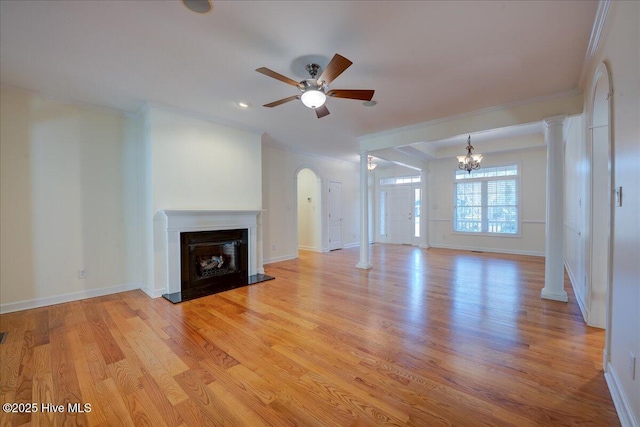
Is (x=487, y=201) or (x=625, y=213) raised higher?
(x=487, y=201)

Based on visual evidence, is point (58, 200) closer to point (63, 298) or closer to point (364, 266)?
point (63, 298)

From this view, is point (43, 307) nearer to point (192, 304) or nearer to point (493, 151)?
point (192, 304)

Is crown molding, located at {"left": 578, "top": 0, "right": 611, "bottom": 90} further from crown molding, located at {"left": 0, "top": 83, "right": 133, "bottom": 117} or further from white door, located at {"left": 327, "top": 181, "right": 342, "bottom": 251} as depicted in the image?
white door, located at {"left": 327, "top": 181, "right": 342, "bottom": 251}

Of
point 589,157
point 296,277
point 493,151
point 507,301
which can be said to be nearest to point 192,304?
point 296,277

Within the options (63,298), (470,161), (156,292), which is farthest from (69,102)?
(470,161)

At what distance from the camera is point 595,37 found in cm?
218

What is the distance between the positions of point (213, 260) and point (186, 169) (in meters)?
1.49

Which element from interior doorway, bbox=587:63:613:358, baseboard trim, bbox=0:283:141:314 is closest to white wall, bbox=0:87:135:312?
baseboard trim, bbox=0:283:141:314

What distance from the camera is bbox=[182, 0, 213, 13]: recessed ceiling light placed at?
185cm

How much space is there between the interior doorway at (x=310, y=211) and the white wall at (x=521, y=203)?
138 inches

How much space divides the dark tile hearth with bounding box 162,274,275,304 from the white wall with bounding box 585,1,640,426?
4.06m

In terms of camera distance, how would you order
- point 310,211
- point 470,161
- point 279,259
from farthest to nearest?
point 310,211 → point 279,259 → point 470,161

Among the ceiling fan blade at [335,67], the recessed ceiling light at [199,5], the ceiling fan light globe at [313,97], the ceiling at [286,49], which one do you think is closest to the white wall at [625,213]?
the ceiling at [286,49]

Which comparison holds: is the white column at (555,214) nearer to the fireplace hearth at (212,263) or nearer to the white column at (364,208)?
the white column at (364,208)
